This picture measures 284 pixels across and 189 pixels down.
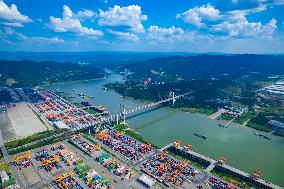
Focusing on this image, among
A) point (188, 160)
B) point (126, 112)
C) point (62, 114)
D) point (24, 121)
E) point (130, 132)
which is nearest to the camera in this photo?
point (188, 160)

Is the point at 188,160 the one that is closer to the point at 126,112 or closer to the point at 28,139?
the point at 126,112

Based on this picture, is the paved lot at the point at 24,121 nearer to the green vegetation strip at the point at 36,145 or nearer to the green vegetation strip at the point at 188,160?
the green vegetation strip at the point at 36,145

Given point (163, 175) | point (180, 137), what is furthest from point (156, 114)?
point (163, 175)

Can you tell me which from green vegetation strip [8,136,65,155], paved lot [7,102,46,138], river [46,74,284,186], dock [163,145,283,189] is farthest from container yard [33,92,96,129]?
dock [163,145,283,189]

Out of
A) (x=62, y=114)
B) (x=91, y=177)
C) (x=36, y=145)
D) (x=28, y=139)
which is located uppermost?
(x=28, y=139)

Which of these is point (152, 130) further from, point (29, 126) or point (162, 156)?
point (29, 126)

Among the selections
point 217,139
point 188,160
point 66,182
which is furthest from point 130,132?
point 66,182

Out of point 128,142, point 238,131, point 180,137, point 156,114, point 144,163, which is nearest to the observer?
point 144,163
